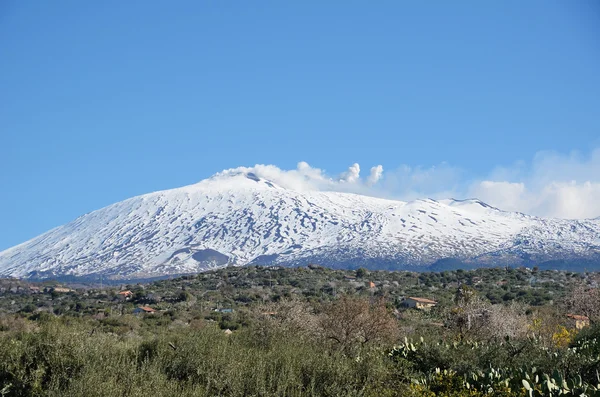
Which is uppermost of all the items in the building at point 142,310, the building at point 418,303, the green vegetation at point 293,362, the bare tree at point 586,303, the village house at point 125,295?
the village house at point 125,295

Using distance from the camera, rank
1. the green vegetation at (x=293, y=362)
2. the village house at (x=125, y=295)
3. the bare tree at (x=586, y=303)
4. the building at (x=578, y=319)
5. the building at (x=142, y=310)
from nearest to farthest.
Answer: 1. the green vegetation at (x=293, y=362)
2. the bare tree at (x=586, y=303)
3. the building at (x=578, y=319)
4. the building at (x=142, y=310)
5. the village house at (x=125, y=295)

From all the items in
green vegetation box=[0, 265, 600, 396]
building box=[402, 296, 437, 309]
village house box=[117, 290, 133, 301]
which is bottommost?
green vegetation box=[0, 265, 600, 396]

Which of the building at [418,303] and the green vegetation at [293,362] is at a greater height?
the building at [418,303]

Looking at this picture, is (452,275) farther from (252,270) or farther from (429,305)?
(429,305)

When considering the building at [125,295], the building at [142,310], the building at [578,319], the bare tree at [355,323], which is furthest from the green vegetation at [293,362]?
the building at [125,295]

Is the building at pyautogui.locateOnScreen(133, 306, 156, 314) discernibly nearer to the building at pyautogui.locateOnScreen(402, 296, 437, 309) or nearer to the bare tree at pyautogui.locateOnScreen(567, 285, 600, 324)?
the building at pyautogui.locateOnScreen(402, 296, 437, 309)

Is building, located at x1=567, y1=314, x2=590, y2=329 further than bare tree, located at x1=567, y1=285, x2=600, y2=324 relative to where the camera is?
Yes

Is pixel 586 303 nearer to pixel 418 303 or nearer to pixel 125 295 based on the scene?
pixel 418 303

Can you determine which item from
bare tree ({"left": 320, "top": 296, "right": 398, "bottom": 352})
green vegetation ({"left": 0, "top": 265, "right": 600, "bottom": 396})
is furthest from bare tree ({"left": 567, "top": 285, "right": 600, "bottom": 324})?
bare tree ({"left": 320, "top": 296, "right": 398, "bottom": 352})

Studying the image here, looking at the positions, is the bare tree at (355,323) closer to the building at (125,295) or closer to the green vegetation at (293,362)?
the green vegetation at (293,362)

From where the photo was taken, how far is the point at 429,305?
50750 millimetres

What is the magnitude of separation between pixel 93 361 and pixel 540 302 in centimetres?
4672

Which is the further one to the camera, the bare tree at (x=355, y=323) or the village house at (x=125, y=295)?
the village house at (x=125, y=295)

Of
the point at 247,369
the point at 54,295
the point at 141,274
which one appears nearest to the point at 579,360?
the point at 247,369
